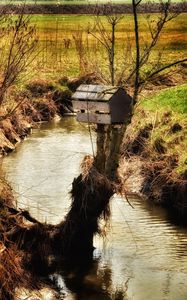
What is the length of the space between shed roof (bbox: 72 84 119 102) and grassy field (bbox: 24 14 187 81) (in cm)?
1093

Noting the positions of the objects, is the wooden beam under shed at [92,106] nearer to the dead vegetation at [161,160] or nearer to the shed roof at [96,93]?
the shed roof at [96,93]

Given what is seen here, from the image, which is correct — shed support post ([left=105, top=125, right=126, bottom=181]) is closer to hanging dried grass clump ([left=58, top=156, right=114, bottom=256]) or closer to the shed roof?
hanging dried grass clump ([left=58, top=156, right=114, bottom=256])

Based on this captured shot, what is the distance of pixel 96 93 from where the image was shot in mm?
12820

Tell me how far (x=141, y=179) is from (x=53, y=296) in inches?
261

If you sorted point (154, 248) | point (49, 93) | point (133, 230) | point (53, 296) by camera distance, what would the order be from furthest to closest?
point (49, 93), point (133, 230), point (154, 248), point (53, 296)

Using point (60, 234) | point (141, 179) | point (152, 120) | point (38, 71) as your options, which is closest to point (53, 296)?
point (60, 234)

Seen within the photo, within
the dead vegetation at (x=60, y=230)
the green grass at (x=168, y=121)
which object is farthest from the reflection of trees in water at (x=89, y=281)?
the green grass at (x=168, y=121)

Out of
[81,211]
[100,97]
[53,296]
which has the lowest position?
[53,296]

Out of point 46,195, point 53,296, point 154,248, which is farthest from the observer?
point 46,195

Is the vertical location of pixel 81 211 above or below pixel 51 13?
below

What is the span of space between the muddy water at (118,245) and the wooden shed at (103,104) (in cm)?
187

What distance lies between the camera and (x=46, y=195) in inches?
677

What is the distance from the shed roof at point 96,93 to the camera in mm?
12672

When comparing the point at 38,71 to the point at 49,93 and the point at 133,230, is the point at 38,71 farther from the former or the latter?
the point at 133,230
